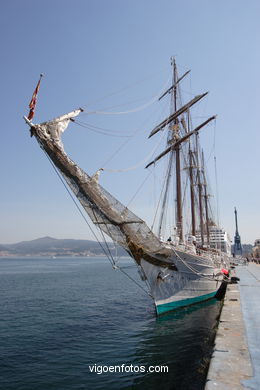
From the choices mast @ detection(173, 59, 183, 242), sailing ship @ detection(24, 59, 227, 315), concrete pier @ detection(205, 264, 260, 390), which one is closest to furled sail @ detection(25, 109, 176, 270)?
sailing ship @ detection(24, 59, 227, 315)

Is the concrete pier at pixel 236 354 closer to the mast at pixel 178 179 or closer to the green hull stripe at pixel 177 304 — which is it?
the green hull stripe at pixel 177 304

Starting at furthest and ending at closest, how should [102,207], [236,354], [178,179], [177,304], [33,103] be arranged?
[178,179] → [177,304] → [102,207] → [33,103] → [236,354]

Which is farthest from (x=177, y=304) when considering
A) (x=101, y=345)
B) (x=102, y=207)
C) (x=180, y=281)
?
(x=102, y=207)

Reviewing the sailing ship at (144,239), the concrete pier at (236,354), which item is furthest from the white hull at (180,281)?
the concrete pier at (236,354)

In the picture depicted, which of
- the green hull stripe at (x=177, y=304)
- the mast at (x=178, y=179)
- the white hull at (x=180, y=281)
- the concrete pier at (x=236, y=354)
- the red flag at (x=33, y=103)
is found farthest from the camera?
the mast at (x=178, y=179)

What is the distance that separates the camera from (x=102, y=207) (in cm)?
1449

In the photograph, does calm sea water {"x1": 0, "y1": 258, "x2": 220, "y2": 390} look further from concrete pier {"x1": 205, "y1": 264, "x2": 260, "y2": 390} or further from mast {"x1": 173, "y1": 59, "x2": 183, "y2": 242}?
mast {"x1": 173, "y1": 59, "x2": 183, "y2": 242}

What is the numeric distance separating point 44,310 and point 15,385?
12.9 metres

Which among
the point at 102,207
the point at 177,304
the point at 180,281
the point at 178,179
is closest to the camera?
the point at 102,207

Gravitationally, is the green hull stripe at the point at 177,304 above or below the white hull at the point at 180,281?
below

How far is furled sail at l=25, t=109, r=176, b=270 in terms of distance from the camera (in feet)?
42.7

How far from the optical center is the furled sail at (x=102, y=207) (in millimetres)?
13013

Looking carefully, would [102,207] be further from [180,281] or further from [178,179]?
[178,179]

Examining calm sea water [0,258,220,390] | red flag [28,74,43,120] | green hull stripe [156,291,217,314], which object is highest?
red flag [28,74,43,120]
